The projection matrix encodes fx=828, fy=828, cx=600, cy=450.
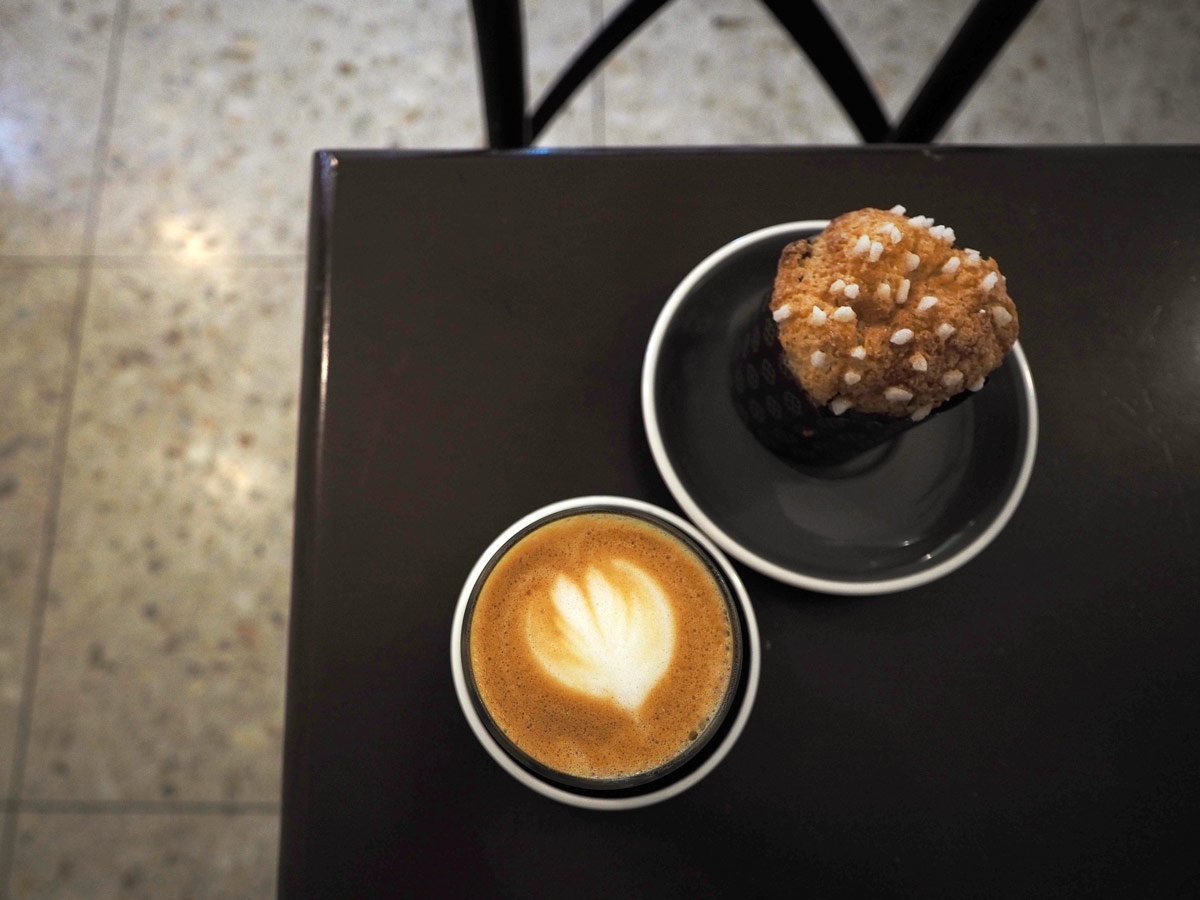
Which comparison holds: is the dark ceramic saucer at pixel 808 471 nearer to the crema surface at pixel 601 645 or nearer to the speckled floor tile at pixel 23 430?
the crema surface at pixel 601 645

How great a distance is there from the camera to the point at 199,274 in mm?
1401

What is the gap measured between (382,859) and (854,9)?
1591 millimetres

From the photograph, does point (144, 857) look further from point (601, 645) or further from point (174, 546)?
point (601, 645)

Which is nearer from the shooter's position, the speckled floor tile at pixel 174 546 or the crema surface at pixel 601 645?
the crema surface at pixel 601 645

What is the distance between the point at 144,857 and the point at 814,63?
1395 mm

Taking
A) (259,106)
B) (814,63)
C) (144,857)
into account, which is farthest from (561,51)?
(144,857)

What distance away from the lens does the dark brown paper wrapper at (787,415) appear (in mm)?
549

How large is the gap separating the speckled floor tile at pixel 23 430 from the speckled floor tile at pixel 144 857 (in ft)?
0.35

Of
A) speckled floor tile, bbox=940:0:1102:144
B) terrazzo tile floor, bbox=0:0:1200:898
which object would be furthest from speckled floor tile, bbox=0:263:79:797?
speckled floor tile, bbox=940:0:1102:144

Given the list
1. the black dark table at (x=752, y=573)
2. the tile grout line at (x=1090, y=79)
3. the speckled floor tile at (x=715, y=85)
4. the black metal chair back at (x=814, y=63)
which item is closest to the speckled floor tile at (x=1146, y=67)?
the tile grout line at (x=1090, y=79)

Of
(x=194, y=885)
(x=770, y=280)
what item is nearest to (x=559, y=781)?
(x=770, y=280)

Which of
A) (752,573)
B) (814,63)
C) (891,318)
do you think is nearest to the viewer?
(891,318)

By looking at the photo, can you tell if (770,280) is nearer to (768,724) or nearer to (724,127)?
(768,724)

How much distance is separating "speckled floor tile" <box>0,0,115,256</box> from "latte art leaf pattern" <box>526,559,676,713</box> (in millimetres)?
1289
